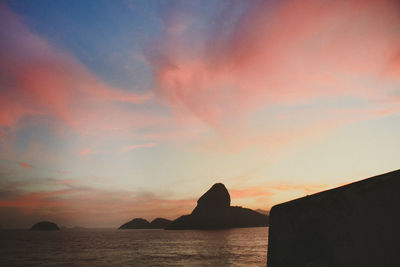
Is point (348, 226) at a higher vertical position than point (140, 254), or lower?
higher

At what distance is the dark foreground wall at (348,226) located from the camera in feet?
13.4

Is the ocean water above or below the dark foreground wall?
below

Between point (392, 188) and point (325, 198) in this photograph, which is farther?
point (325, 198)

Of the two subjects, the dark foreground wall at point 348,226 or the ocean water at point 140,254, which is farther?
the ocean water at point 140,254

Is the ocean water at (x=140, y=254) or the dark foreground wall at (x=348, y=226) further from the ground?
the dark foreground wall at (x=348, y=226)

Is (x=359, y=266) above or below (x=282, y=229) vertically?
below

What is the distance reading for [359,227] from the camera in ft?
14.5

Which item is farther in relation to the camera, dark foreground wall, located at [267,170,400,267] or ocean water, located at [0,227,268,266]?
ocean water, located at [0,227,268,266]

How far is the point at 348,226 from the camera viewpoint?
15.0 ft

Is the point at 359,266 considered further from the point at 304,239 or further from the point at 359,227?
the point at 304,239

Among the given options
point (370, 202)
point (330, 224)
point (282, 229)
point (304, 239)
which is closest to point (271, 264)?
point (282, 229)

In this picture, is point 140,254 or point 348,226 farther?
point 140,254

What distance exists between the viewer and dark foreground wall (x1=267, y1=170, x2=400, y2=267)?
13.4 feet

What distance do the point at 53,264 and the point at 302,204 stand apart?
38800 mm
